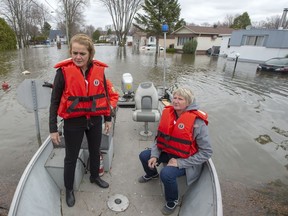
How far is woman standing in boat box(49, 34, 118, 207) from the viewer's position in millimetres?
2031

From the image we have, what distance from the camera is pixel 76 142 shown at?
2232mm

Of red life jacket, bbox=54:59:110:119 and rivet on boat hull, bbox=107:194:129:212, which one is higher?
red life jacket, bbox=54:59:110:119

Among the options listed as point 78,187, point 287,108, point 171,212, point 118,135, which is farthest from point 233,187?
point 287,108

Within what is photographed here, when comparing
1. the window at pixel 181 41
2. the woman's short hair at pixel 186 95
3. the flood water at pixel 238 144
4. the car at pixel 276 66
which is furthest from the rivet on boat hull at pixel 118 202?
the window at pixel 181 41

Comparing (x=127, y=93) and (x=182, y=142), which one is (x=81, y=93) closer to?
(x=182, y=142)

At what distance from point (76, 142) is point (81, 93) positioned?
54 centimetres

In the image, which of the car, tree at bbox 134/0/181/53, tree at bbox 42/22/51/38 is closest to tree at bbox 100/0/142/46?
tree at bbox 134/0/181/53

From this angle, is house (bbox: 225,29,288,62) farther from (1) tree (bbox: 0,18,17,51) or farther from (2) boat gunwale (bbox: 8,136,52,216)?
(1) tree (bbox: 0,18,17,51)

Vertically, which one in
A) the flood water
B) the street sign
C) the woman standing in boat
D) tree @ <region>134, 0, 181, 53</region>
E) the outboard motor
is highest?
tree @ <region>134, 0, 181, 53</region>

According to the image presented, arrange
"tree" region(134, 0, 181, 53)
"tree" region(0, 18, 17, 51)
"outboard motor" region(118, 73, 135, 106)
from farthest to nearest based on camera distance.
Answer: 1. "tree" region(0, 18, 17, 51)
2. "tree" region(134, 0, 181, 53)
3. "outboard motor" region(118, 73, 135, 106)

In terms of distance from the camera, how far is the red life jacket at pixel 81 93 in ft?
6.68

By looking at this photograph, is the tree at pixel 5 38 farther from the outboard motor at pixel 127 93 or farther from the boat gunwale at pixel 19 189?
the boat gunwale at pixel 19 189

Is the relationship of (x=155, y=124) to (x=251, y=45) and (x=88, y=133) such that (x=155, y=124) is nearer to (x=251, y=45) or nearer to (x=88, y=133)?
(x=88, y=133)

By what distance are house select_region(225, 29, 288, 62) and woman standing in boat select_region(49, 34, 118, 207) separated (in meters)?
21.7
